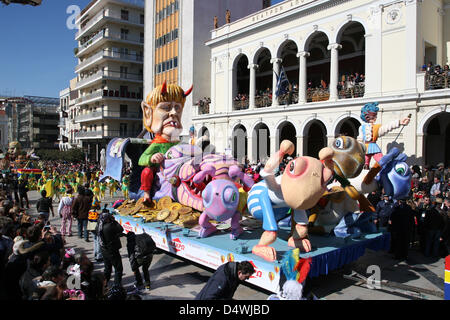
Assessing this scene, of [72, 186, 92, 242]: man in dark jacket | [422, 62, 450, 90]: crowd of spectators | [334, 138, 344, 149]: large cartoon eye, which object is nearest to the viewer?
[334, 138, 344, 149]: large cartoon eye

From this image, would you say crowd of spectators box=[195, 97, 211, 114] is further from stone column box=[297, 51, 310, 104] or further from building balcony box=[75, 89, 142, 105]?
building balcony box=[75, 89, 142, 105]

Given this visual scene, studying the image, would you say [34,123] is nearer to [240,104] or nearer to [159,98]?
[240,104]

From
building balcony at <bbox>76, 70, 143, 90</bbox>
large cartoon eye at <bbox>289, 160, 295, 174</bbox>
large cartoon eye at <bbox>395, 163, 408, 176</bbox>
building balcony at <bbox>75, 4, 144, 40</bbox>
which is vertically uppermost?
building balcony at <bbox>75, 4, 144, 40</bbox>

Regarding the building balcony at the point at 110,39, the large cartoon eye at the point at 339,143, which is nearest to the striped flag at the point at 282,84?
the large cartoon eye at the point at 339,143

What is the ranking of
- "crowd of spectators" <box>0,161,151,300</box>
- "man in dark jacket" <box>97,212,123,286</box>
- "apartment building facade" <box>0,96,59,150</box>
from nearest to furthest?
1. "crowd of spectators" <box>0,161,151,300</box>
2. "man in dark jacket" <box>97,212,123,286</box>
3. "apartment building facade" <box>0,96,59,150</box>

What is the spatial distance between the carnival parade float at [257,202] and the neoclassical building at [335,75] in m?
6.66

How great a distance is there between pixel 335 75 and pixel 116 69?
28.9 meters

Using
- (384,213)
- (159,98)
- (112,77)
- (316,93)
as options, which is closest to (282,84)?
(316,93)

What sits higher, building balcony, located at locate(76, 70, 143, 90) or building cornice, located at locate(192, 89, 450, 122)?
building balcony, located at locate(76, 70, 143, 90)

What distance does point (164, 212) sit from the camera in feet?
27.3

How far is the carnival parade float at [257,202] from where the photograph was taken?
5480 millimetres

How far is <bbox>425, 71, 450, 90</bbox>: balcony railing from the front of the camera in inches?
565

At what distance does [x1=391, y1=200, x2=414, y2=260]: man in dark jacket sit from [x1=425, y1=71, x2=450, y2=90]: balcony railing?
932 centimetres

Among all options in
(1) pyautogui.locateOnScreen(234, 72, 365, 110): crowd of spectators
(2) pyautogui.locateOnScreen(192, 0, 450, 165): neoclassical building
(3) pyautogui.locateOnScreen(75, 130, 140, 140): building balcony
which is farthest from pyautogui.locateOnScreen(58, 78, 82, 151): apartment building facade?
(1) pyautogui.locateOnScreen(234, 72, 365, 110): crowd of spectators
